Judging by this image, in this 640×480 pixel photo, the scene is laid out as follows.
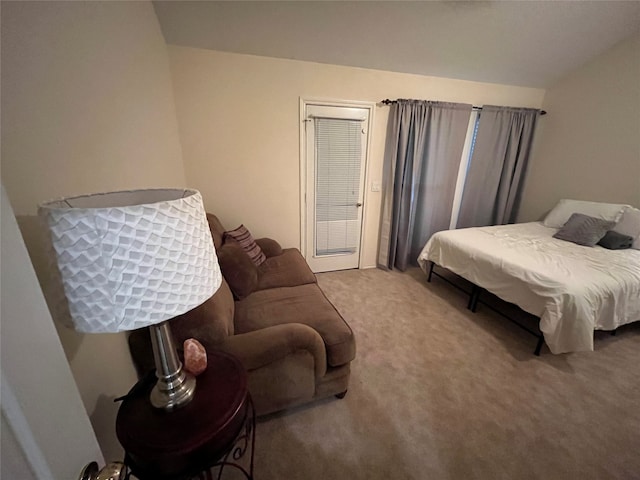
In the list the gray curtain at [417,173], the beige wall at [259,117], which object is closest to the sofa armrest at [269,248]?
the beige wall at [259,117]

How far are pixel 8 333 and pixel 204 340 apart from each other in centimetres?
91

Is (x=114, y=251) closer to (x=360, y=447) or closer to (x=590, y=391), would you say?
(x=360, y=447)

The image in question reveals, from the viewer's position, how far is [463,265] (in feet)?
7.95

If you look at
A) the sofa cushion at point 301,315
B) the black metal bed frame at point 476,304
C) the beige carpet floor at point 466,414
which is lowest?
the beige carpet floor at point 466,414

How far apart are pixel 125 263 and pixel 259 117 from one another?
2.38 m

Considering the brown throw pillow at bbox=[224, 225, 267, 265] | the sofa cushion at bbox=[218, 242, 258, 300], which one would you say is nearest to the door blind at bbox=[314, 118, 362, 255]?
the brown throw pillow at bbox=[224, 225, 267, 265]

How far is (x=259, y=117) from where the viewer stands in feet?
8.24

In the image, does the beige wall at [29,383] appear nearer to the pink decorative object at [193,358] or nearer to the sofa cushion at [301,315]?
the pink decorative object at [193,358]

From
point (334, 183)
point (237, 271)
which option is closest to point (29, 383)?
point (237, 271)

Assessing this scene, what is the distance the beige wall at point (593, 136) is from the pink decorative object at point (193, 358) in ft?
14.1

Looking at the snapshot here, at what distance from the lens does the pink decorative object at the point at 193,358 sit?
878 millimetres

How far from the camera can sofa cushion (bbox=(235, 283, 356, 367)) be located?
4.73 ft

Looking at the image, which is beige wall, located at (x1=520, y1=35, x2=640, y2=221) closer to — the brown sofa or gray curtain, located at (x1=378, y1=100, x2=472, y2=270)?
gray curtain, located at (x1=378, y1=100, x2=472, y2=270)

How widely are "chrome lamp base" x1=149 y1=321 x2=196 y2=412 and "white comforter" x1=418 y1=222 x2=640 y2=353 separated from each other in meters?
2.17
